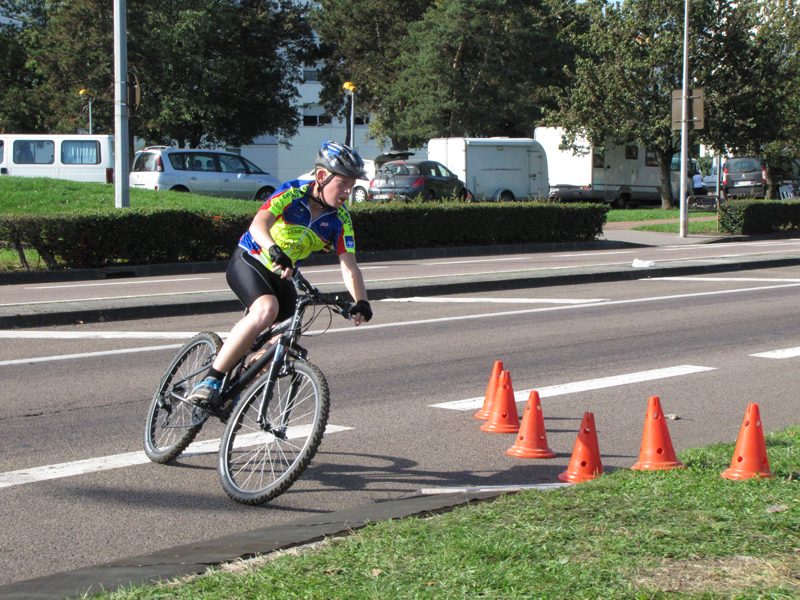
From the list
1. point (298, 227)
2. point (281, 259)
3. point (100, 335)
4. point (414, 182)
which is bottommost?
point (100, 335)

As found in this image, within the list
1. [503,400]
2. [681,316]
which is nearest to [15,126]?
[681,316]

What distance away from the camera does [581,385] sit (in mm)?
7316

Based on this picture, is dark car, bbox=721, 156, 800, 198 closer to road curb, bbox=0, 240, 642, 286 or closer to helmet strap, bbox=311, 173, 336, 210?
road curb, bbox=0, 240, 642, 286

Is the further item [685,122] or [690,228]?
[690,228]

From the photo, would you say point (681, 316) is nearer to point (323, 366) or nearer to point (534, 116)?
point (323, 366)

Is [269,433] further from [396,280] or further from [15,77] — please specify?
[15,77]

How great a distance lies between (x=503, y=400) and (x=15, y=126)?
150 feet

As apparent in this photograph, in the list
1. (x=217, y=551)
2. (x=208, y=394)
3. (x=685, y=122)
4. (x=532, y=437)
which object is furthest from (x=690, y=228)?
(x=217, y=551)

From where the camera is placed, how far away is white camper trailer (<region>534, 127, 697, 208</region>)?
3709 centimetres

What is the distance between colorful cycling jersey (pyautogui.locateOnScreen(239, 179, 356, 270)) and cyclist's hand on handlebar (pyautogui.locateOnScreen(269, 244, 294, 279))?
1.22 ft

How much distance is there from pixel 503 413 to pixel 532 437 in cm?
61

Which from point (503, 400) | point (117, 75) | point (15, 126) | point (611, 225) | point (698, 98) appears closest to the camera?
point (503, 400)

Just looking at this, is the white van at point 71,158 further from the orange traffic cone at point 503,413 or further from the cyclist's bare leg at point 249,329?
the cyclist's bare leg at point 249,329

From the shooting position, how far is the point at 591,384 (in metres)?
7.35
